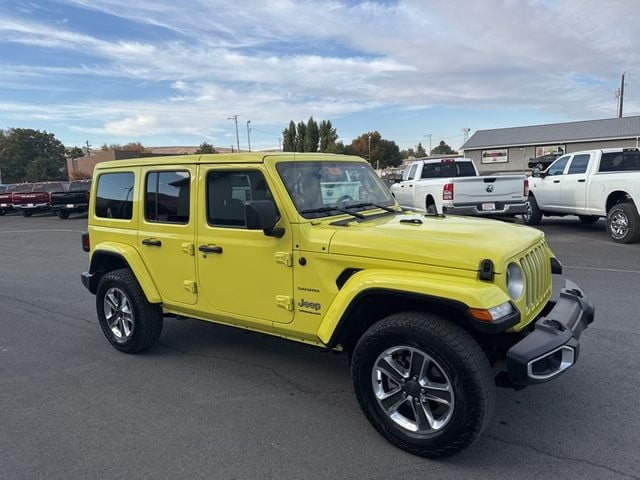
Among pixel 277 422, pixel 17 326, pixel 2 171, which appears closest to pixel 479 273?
pixel 277 422

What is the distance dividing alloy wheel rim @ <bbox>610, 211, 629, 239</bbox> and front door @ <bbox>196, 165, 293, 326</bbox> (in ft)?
29.0

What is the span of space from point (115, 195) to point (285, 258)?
227 cm

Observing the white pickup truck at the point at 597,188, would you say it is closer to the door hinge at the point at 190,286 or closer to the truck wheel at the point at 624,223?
the truck wheel at the point at 624,223

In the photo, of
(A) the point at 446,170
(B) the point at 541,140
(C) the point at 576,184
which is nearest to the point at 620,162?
(C) the point at 576,184

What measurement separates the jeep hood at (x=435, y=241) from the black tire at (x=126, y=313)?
220cm

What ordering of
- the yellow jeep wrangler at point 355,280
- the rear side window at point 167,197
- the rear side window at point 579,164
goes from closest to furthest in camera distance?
1. the yellow jeep wrangler at point 355,280
2. the rear side window at point 167,197
3. the rear side window at point 579,164

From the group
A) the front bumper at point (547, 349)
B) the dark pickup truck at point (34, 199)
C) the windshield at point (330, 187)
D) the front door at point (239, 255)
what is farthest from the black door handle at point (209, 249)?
the dark pickup truck at point (34, 199)

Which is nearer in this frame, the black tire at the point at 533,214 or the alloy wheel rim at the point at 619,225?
the alloy wheel rim at the point at 619,225

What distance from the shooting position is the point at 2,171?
81312mm

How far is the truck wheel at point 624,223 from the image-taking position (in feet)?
31.7

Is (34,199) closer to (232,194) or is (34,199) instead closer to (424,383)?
(232,194)

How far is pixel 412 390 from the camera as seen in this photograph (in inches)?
119

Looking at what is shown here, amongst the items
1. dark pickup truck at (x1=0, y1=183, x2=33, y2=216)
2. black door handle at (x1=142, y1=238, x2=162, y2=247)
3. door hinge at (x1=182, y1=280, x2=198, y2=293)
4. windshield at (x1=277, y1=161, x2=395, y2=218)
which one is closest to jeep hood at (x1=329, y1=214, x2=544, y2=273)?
windshield at (x1=277, y1=161, x2=395, y2=218)

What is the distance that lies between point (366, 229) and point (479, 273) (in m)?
0.85
